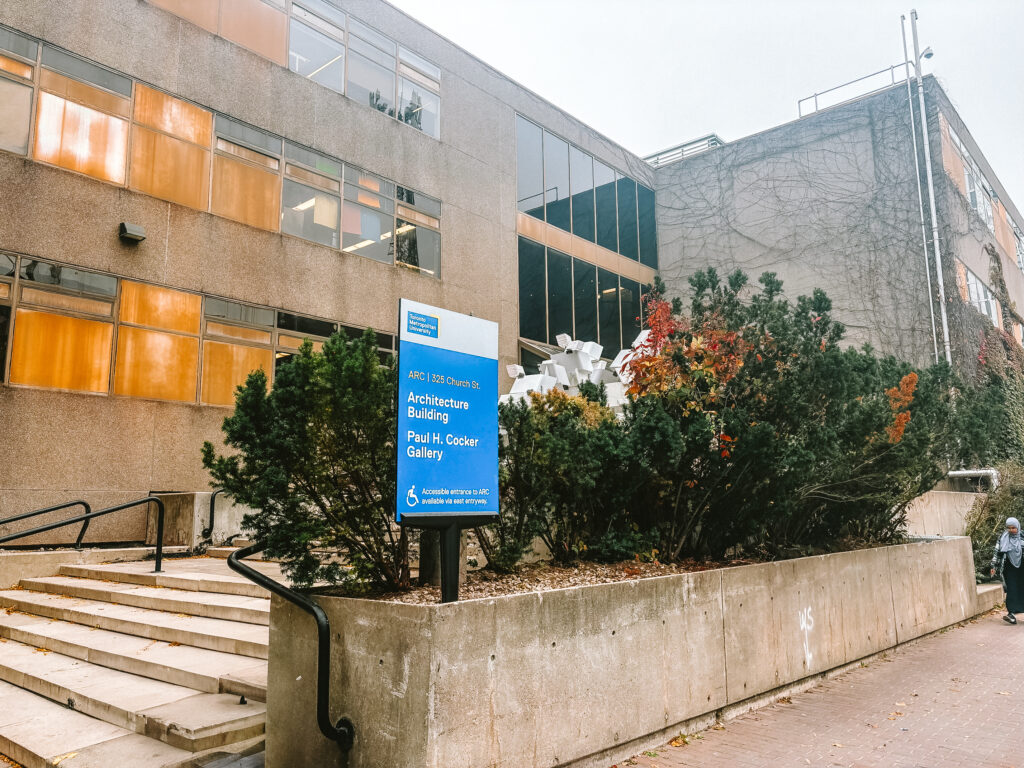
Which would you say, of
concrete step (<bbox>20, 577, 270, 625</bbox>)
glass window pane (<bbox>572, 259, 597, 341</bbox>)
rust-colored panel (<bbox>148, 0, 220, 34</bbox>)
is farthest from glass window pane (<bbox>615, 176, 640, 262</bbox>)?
concrete step (<bbox>20, 577, 270, 625</bbox>)

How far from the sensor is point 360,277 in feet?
56.2

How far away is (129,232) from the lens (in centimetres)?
1325

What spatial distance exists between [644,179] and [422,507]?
82.6 feet

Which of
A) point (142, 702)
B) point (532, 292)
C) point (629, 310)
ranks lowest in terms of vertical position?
point (142, 702)

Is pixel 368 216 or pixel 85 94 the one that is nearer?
pixel 85 94

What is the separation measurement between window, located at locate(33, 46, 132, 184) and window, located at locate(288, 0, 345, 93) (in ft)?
13.8

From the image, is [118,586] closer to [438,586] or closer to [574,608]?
[438,586]

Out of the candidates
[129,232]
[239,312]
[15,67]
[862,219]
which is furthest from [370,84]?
[862,219]

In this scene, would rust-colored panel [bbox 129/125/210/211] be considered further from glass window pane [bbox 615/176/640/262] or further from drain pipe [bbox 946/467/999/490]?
drain pipe [bbox 946/467/999/490]

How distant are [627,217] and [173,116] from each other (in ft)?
52.4

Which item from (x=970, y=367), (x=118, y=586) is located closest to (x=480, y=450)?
(x=118, y=586)

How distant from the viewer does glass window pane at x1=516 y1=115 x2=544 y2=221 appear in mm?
22172

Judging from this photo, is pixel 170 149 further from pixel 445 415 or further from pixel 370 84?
pixel 445 415

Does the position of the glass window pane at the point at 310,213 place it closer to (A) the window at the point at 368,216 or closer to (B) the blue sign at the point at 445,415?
(A) the window at the point at 368,216
